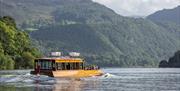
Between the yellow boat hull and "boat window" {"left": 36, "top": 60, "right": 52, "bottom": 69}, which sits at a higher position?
"boat window" {"left": 36, "top": 60, "right": 52, "bottom": 69}

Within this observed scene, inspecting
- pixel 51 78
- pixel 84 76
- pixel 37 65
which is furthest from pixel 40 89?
pixel 84 76

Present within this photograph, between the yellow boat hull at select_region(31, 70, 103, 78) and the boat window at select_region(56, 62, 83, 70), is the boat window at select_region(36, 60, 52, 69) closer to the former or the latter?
the boat window at select_region(56, 62, 83, 70)

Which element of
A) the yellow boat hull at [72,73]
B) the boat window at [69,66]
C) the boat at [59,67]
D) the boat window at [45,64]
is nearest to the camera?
A: the yellow boat hull at [72,73]

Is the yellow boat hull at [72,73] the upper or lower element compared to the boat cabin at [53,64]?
lower

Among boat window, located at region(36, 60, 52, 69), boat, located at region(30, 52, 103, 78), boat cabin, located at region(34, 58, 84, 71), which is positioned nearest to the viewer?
boat, located at region(30, 52, 103, 78)

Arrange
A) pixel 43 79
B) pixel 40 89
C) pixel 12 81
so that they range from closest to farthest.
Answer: pixel 40 89 → pixel 12 81 → pixel 43 79

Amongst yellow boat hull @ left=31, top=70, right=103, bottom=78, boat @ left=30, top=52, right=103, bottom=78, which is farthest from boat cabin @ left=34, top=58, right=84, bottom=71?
yellow boat hull @ left=31, top=70, right=103, bottom=78

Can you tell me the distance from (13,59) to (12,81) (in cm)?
10282

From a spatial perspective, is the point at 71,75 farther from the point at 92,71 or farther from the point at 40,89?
the point at 40,89

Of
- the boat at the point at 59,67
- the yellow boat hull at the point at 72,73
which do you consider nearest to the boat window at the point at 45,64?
the boat at the point at 59,67

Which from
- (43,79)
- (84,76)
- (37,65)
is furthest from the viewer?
(84,76)

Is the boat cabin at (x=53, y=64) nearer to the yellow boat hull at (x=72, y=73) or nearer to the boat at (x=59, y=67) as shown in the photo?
the boat at (x=59, y=67)

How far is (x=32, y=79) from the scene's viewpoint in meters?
100

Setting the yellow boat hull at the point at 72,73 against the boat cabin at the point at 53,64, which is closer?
the yellow boat hull at the point at 72,73
